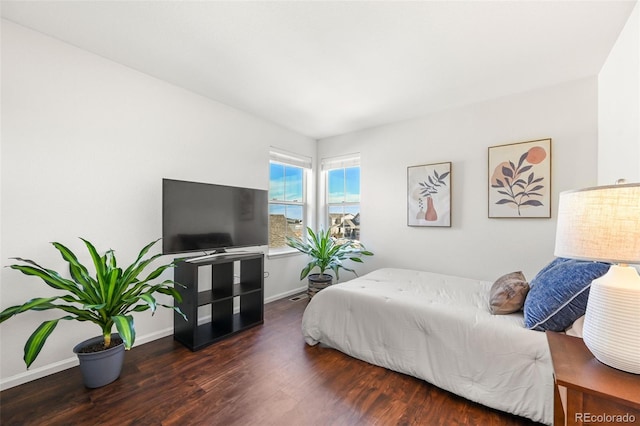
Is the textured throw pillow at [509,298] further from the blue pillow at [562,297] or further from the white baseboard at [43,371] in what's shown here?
the white baseboard at [43,371]

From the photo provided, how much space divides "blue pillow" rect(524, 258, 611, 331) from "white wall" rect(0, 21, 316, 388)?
299 cm

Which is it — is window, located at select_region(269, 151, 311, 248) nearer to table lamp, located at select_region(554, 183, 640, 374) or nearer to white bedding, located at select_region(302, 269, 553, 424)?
white bedding, located at select_region(302, 269, 553, 424)

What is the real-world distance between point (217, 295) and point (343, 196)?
2.36 meters

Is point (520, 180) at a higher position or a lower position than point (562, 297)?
higher

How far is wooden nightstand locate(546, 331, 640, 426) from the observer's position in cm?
81

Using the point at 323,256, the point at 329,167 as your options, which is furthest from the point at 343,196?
the point at 323,256

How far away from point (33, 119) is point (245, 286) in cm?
219

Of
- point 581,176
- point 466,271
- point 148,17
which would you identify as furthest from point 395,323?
point 148,17

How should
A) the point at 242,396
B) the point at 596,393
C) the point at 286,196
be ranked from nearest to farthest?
1. the point at 596,393
2. the point at 242,396
3. the point at 286,196

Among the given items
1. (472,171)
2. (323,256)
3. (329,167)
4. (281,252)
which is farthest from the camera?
(329,167)

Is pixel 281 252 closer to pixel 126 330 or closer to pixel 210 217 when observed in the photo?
pixel 210 217

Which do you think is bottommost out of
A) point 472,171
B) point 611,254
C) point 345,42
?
point 611,254

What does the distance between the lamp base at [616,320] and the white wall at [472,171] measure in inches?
77.7

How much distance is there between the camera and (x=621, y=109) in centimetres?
184
